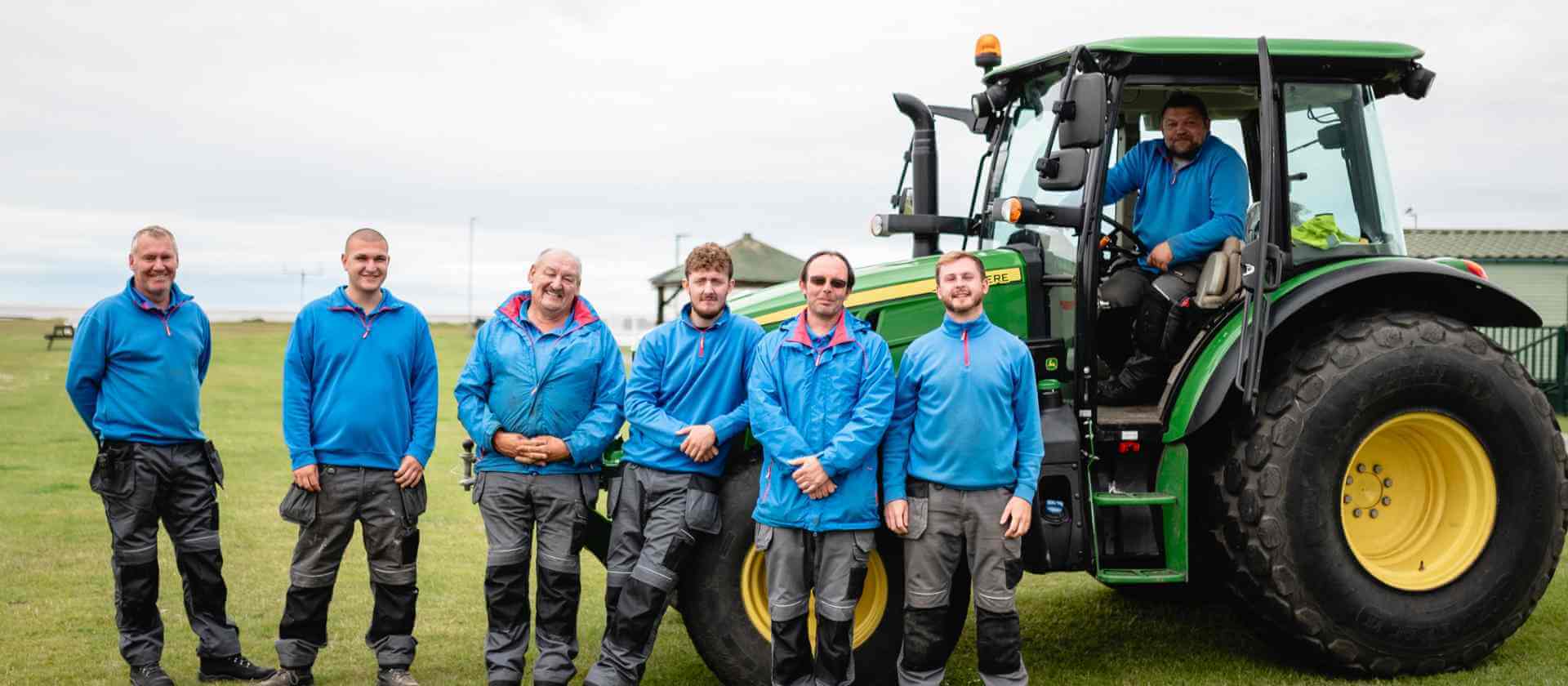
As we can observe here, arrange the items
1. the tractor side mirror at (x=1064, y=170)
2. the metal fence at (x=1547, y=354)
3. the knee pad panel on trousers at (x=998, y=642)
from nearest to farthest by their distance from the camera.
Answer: the knee pad panel on trousers at (x=998, y=642) < the tractor side mirror at (x=1064, y=170) < the metal fence at (x=1547, y=354)

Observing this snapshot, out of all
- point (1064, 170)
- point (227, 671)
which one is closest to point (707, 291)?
point (1064, 170)

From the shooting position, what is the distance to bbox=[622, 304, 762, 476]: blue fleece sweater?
506cm

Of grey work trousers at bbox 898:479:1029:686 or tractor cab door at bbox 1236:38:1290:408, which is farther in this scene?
tractor cab door at bbox 1236:38:1290:408

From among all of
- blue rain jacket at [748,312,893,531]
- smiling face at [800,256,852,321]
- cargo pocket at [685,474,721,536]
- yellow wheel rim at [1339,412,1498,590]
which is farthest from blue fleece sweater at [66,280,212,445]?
yellow wheel rim at [1339,412,1498,590]

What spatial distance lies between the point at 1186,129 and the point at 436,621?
4413 mm

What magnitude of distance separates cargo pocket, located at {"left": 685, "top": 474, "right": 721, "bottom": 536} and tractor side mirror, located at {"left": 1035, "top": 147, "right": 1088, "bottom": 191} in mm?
1748

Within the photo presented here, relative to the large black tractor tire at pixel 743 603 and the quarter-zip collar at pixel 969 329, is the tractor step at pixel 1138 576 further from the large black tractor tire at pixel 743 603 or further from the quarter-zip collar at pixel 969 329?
the quarter-zip collar at pixel 969 329

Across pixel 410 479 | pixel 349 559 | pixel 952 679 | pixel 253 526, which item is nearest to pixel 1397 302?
pixel 952 679

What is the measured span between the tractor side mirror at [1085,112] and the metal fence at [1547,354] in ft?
53.5

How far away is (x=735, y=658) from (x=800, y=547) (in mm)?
613

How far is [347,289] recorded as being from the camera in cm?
546

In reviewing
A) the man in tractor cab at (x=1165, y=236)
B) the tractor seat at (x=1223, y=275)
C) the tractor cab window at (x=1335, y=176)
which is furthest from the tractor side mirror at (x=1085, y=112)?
the tractor cab window at (x=1335, y=176)

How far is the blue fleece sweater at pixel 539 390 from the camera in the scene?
5211 millimetres

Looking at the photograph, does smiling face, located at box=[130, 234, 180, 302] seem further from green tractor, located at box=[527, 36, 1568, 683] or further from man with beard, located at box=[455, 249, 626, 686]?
green tractor, located at box=[527, 36, 1568, 683]
